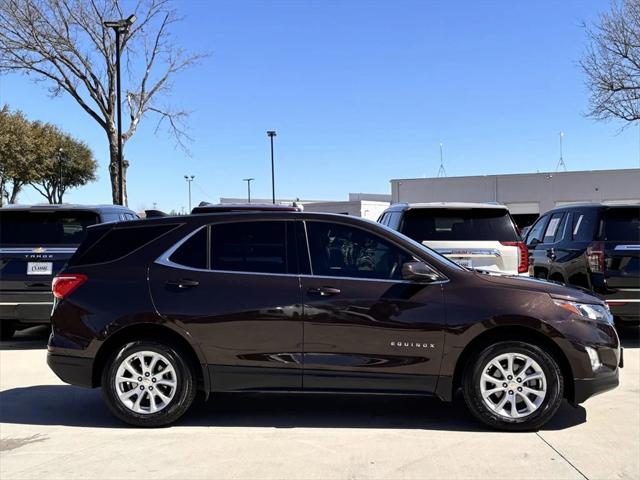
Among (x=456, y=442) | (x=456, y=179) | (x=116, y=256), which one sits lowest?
(x=456, y=442)

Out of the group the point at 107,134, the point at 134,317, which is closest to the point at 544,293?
the point at 134,317

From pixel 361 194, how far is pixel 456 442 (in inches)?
2638

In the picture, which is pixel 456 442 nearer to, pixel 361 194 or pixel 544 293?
pixel 544 293

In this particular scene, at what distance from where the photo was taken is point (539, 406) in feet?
15.7

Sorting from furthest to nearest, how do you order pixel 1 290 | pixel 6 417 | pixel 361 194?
pixel 361 194 < pixel 1 290 < pixel 6 417

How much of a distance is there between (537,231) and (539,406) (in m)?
6.33

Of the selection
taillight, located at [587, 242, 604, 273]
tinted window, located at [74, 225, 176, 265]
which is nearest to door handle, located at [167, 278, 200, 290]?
tinted window, located at [74, 225, 176, 265]

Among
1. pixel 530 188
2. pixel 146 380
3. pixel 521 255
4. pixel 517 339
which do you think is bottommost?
pixel 146 380

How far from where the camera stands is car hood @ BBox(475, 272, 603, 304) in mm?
4863

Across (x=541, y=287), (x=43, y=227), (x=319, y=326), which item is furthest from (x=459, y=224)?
(x=43, y=227)

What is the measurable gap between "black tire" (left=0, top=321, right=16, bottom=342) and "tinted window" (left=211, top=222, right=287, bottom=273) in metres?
5.60

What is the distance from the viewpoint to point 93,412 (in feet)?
18.1

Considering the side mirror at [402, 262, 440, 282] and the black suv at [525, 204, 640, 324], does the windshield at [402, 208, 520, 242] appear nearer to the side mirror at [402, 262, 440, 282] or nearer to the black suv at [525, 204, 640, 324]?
the black suv at [525, 204, 640, 324]

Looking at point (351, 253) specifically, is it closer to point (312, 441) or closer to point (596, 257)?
point (312, 441)
